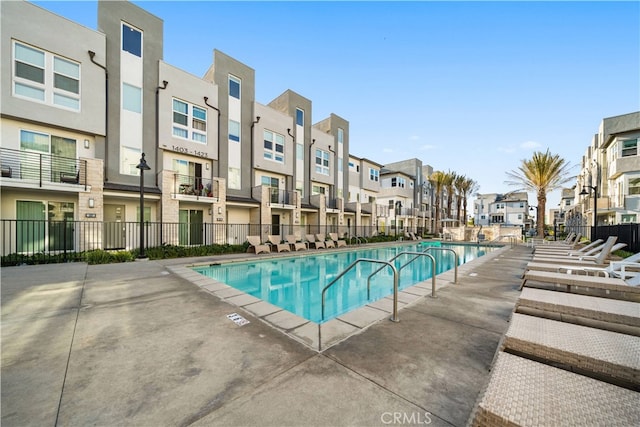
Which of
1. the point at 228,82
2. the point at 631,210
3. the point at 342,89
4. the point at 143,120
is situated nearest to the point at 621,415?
the point at 143,120

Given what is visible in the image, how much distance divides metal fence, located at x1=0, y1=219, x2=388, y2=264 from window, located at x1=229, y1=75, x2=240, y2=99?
9927 mm

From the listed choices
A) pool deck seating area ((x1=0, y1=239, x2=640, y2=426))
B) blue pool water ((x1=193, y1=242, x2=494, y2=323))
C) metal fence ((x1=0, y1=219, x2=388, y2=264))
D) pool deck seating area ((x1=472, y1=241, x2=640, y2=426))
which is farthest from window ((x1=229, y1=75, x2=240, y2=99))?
pool deck seating area ((x1=472, y1=241, x2=640, y2=426))

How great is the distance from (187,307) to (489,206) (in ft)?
254

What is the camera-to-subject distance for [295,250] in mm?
15844

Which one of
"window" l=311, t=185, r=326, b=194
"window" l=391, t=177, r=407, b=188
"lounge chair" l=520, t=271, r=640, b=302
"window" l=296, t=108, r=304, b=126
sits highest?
"window" l=296, t=108, r=304, b=126

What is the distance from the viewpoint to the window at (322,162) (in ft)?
78.7

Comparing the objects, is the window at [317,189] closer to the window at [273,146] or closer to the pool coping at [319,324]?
the window at [273,146]

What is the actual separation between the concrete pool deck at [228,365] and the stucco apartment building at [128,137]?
9.26m

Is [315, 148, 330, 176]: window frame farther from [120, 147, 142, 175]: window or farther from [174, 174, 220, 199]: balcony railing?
[120, 147, 142, 175]: window

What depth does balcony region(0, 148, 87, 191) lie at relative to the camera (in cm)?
983

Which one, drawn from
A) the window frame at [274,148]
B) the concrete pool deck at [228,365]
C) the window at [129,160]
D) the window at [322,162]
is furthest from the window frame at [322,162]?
the concrete pool deck at [228,365]

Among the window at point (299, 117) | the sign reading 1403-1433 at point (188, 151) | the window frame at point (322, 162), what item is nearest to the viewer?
the sign reading 1403-1433 at point (188, 151)

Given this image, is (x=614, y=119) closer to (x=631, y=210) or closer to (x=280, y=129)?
(x=631, y=210)

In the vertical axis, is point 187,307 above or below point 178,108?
below
